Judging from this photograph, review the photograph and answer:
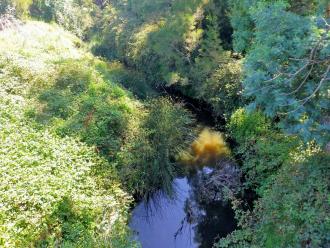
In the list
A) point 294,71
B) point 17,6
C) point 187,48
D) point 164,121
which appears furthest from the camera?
point 17,6

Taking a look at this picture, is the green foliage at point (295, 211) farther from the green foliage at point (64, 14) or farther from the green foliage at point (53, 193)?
the green foliage at point (64, 14)

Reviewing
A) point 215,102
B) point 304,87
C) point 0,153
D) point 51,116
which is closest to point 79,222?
point 0,153

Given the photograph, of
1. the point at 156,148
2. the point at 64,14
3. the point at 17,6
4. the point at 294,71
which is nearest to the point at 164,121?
the point at 156,148

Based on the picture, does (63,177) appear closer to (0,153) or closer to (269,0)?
(0,153)

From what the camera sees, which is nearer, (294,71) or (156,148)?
(294,71)

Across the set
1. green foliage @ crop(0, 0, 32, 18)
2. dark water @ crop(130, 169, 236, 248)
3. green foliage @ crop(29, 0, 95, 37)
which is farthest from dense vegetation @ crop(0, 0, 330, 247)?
green foliage @ crop(29, 0, 95, 37)

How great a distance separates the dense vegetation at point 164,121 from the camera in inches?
243

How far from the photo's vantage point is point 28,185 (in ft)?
23.2

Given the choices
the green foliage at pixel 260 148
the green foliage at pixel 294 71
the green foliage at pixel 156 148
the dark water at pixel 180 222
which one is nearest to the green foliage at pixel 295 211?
the green foliage at pixel 294 71

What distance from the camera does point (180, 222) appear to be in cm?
923

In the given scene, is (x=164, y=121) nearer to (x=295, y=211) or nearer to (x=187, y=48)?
(x=187, y=48)

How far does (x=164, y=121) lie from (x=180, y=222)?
3784 millimetres

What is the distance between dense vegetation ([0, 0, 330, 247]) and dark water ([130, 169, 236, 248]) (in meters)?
0.54

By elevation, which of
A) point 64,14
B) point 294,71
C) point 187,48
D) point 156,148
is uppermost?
point 294,71
